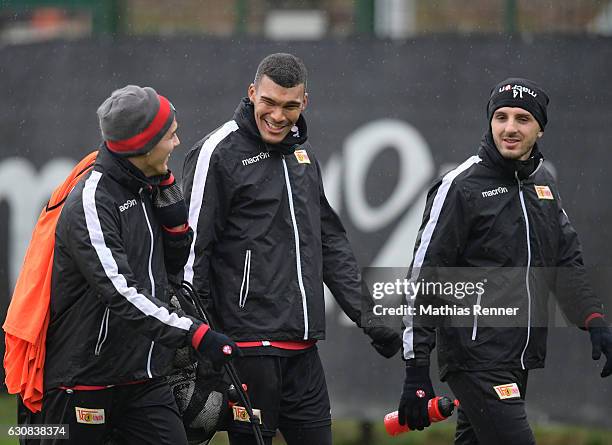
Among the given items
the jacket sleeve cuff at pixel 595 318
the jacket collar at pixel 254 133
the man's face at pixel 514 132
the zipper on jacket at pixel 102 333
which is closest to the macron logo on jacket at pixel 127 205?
the zipper on jacket at pixel 102 333

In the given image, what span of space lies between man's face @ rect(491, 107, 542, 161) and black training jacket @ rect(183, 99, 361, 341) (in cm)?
90

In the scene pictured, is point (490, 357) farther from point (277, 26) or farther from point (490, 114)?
point (277, 26)

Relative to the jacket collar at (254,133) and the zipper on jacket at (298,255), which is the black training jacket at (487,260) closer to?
the zipper on jacket at (298,255)

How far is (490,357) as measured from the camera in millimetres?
5289

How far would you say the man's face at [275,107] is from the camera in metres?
5.23

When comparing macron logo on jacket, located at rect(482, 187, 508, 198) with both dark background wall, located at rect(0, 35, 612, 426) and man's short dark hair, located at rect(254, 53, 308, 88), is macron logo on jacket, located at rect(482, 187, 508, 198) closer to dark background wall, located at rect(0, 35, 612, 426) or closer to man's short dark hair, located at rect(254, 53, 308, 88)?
man's short dark hair, located at rect(254, 53, 308, 88)

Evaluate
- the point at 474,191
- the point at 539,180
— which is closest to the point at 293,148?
the point at 474,191

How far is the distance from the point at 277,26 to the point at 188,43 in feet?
2.40

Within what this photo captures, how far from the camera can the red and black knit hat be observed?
4.67m

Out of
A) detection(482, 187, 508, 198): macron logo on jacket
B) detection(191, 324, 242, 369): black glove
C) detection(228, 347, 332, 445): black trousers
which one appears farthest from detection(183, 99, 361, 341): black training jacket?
detection(482, 187, 508, 198): macron logo on jacket

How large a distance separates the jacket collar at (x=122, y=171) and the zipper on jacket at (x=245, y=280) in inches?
26.3

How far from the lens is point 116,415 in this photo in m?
4.80

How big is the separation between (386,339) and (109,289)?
1.46 meters

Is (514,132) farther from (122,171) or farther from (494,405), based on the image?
(122,171)
